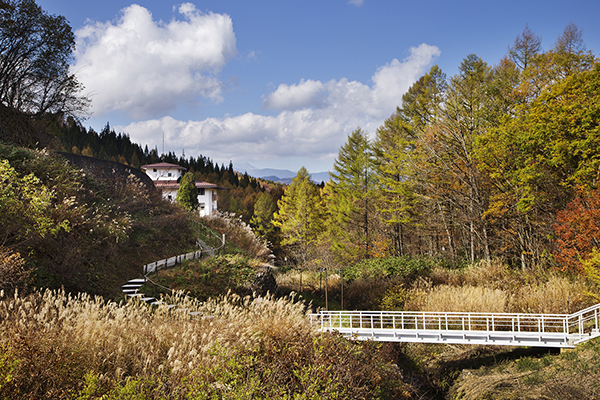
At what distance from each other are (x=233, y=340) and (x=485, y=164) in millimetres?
16362

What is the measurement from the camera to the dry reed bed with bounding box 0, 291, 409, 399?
12.5ft

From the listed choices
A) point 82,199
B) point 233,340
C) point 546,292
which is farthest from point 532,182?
point 82,199

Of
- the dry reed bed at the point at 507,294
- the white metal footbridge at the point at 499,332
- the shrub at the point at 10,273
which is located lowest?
the white metal footbridge at the point at 499,332

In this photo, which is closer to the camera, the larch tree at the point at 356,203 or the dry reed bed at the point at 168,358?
the dry reed bed at the point at 168,358

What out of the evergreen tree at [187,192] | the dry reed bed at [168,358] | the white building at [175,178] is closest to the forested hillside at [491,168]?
the dry reed bed at [168,358]

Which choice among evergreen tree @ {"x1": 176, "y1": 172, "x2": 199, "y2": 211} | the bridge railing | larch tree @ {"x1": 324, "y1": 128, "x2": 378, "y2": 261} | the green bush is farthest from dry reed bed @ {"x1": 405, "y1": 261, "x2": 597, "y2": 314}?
evergreen tree @ {"x1": 176, "y1": 172, "x2": 199, "y2": 211}

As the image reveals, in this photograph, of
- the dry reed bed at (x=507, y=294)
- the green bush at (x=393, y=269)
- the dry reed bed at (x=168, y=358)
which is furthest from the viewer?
the green bush at (x=393, y=269)

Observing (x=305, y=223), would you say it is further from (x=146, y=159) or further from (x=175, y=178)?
(x=146, y=159)

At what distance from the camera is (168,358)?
440cm

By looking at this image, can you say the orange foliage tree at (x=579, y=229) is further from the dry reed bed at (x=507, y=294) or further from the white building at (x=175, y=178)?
the white building at (x=175, y=178)

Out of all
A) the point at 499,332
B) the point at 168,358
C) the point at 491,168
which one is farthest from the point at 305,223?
the point at 168,358

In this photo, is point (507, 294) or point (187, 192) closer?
point (507, 294)

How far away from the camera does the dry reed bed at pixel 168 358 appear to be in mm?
3824

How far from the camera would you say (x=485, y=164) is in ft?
56.2
